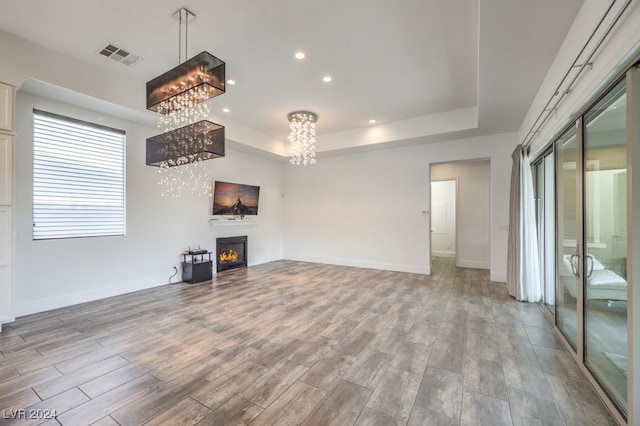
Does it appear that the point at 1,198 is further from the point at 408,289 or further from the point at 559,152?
the point at 559,152

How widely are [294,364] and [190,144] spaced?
304cm

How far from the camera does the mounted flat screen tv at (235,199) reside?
22.0 feet

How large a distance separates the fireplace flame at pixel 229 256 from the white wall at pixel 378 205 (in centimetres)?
197

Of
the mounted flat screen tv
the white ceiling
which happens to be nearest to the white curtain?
the white ceiling

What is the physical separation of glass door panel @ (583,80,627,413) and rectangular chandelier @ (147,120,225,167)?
391 centimetres

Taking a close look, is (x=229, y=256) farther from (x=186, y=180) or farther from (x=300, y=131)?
(x=300, y=131)

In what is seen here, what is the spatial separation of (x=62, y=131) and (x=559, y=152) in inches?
286

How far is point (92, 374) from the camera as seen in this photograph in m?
2.47

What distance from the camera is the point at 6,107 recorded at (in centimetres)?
331

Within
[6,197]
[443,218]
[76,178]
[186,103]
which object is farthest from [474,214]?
[6,197]

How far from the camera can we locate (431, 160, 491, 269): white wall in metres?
7.28

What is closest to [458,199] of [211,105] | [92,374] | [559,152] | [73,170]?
[559,152]

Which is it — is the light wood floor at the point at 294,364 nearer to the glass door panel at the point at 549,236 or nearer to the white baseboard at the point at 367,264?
the glass door panel at the point at 549,236

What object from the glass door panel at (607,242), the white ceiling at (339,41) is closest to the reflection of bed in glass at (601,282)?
the glass door panel at (607,242)
